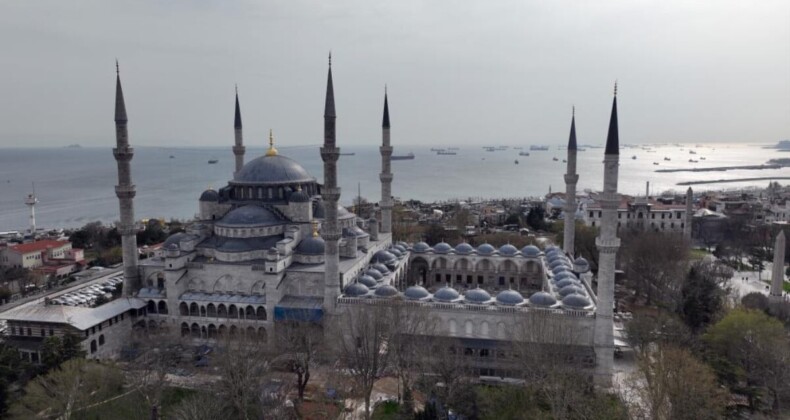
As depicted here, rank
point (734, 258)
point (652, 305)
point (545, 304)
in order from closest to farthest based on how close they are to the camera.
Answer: point (545, 304)
point (652, 305)
point (734, 258)

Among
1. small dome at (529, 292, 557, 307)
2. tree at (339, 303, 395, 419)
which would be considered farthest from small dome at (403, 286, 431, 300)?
small dome at (529, 292, 557, 307)

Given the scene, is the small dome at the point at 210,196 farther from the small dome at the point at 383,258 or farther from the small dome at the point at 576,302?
the small dome at the point at 576,302

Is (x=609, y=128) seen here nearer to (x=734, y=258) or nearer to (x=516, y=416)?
(x=516, y=416)

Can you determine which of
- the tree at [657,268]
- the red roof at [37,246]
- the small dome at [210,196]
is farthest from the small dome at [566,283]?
the red roof at [37,246]

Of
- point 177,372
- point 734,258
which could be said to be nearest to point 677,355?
point 177,372

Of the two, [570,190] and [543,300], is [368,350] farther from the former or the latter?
[570,190]

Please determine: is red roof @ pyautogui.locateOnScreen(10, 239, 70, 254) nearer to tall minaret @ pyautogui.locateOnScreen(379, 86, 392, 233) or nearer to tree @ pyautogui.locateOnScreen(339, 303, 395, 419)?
tall minaret @ pyautogui.locateOnScreen(379, 86, 392, 233)
